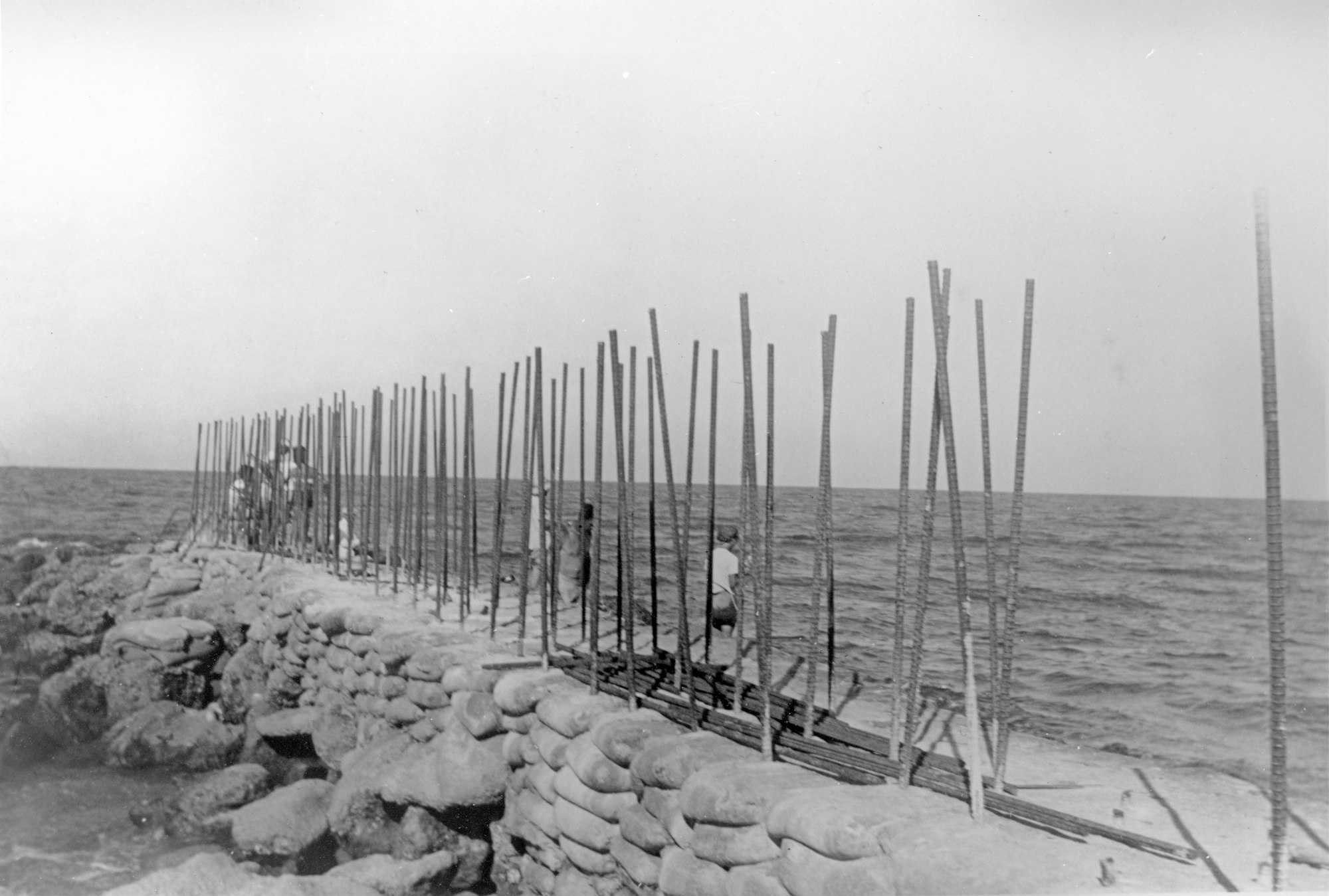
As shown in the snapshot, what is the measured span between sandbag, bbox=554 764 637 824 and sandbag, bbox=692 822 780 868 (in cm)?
Result: 76

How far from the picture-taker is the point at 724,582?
8.55 meters

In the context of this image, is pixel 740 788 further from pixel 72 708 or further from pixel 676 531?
pixel 72 708

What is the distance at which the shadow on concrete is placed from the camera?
3128mm

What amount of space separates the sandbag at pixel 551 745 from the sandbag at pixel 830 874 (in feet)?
6.83

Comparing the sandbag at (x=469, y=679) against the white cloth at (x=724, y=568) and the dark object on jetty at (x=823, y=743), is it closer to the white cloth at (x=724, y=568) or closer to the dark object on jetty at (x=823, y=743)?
the dark object on jetty at (x=823, y=743)

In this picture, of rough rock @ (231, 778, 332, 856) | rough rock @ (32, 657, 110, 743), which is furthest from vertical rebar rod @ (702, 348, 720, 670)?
rough rock @ (32, 657, 110, 743)

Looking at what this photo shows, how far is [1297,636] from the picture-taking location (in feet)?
60.8

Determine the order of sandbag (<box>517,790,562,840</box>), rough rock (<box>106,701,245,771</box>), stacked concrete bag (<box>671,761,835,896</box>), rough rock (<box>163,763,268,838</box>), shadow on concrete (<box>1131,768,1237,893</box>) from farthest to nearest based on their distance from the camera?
rough rock (<box>106,701,245,771</box>) < rough rock (<box>163,763,268,838</box>) < sandbag (<box>517,790,562,840</box>) < stacked concrete bag (<box>671,761,835,896</box>) < shadow on concrete (<box>1131,768,1237,893</box>)

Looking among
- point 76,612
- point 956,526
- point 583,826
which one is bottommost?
point 76,612

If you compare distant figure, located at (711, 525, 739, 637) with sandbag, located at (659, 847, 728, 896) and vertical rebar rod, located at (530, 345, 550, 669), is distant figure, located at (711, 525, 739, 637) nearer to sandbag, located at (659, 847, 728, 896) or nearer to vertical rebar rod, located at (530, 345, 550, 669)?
vertical rebar rod, located at (530, 345, 550, 669)

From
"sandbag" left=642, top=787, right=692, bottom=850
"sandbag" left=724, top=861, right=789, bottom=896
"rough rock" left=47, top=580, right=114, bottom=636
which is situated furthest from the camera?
"rough rock" left=47, top=580, right=114, bottom=636

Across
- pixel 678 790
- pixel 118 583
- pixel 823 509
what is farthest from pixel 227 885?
pixel 118 583

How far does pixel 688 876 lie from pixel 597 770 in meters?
1.00

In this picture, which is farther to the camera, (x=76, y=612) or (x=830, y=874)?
(x=76, y=612)
